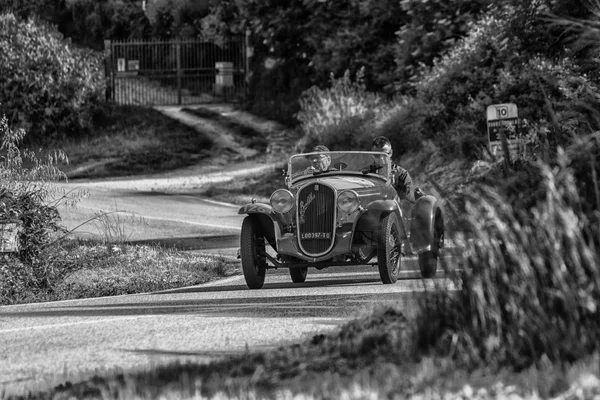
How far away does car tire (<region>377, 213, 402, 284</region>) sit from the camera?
15.8m

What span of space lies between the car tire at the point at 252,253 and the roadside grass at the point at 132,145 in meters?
21.4

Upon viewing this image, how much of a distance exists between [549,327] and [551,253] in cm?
51

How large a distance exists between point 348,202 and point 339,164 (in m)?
1.44

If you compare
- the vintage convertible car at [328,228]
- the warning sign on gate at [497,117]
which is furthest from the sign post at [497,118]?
the vintage convertible car at [328,228]

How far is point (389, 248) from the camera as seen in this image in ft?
52.1

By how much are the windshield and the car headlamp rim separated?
1.09 meters

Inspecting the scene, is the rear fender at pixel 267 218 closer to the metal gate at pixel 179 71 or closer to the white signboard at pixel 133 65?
the metal gate at pixel 179 71

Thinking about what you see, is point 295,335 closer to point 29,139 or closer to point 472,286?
point 472,286

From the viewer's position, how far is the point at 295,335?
1149 centimetres

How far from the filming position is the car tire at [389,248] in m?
15.8

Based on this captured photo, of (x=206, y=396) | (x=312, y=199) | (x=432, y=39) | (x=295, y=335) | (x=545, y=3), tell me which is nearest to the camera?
(x=206, y=396)

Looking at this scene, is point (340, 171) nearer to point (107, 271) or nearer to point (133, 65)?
point (107, 271)

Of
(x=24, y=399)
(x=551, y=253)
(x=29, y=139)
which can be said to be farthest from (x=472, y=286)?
(x=29, y=139)

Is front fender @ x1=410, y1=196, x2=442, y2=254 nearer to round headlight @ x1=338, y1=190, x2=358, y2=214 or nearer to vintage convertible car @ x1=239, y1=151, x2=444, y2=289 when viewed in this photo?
vintage convertible car @ x1=239, y1=151, x2=444, y2=289
